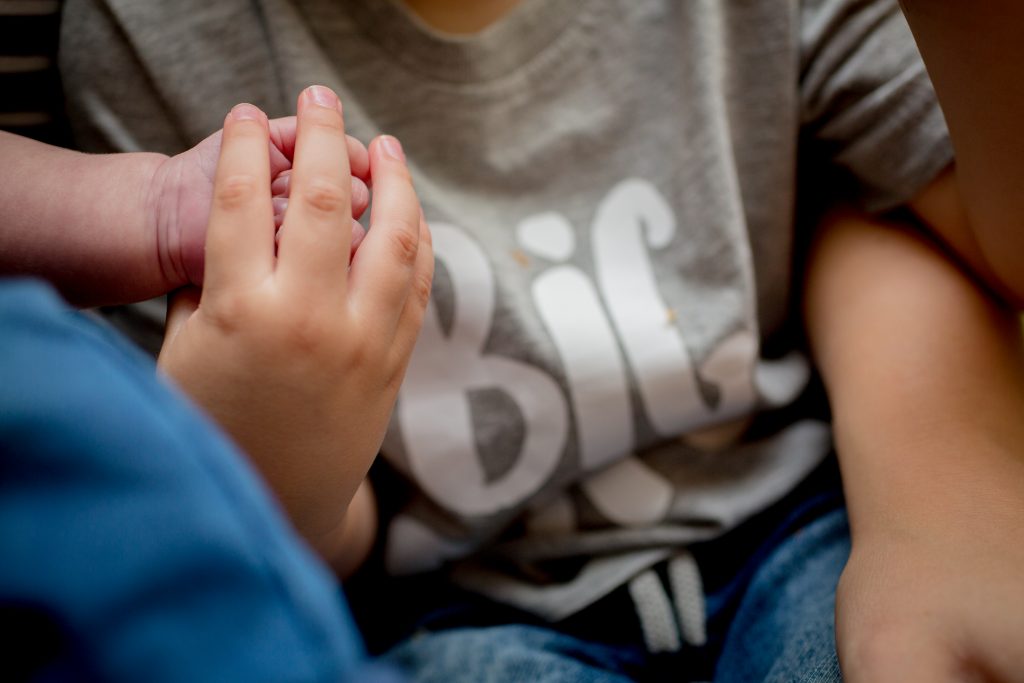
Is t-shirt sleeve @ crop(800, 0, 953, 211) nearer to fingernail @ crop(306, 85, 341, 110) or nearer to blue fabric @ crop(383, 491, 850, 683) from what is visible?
blue fabric @ crop(383, 491, 850, 683)

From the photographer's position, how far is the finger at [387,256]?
1.08 ft

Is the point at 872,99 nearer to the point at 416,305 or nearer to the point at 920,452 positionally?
the point at 920,452

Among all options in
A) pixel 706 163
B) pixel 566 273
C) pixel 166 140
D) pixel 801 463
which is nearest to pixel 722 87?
pixel 706 163

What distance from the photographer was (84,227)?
0.37m

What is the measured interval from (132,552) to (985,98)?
39 cm

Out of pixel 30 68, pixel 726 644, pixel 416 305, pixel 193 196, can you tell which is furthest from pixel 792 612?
pixel 30 68

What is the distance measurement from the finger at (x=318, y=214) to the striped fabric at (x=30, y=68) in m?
0.25

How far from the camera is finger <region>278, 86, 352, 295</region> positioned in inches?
12.1

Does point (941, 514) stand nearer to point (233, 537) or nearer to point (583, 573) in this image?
point (583, 573)

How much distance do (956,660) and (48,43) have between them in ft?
1.99

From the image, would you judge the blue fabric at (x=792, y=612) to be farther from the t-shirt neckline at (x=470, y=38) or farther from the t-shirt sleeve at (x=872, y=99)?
the t-shirt neckline at (x=470, y=38)

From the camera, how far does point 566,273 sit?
52 cm

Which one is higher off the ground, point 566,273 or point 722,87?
point 722,87

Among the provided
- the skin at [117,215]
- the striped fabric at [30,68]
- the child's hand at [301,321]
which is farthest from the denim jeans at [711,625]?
the striped fabric at [30,68]
